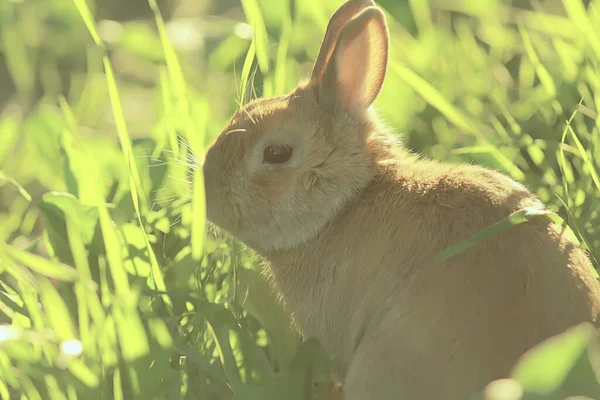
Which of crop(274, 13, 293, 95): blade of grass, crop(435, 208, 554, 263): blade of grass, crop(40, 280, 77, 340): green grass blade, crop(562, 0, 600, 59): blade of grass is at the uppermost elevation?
crop(274, 13, 293, 95): blade of grass

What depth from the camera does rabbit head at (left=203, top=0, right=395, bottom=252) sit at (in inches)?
78.0

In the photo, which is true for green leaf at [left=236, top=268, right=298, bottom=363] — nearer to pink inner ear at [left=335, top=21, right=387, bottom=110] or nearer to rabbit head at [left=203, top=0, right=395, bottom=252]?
rabbit head at [left=203, top=0, right=395, bottom=252]

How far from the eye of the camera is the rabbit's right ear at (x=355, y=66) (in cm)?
196

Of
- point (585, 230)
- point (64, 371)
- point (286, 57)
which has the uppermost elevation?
point (286, 57)

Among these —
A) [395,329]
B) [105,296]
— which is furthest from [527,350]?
[105,296]

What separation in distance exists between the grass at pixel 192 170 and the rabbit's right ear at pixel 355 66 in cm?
17

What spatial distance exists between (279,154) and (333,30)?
0.33m

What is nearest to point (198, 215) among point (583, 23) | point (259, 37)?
point (259, 37)

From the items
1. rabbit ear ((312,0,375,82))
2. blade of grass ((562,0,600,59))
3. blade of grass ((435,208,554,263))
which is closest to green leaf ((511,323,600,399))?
blade of grass ((435,208,554,263))

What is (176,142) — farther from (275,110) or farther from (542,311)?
(542,311)

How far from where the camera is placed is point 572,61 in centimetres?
237

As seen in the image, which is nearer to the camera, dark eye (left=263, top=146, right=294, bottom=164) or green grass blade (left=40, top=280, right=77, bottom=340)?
green grass blade (left=40, top=280, right=77, bottom=340)

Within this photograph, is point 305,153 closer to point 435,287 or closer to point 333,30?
point 333,30

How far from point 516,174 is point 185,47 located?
1274 mm
